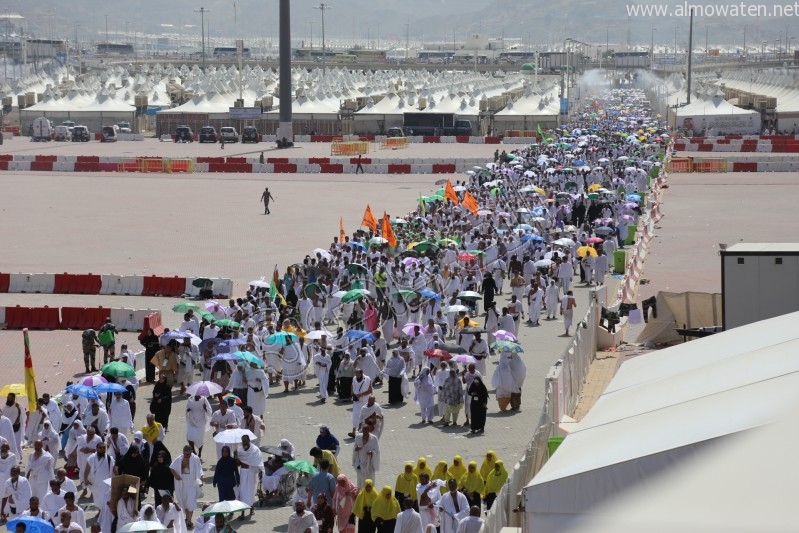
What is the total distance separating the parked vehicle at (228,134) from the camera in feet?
246

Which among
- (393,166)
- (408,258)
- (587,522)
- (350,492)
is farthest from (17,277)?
(393,166)

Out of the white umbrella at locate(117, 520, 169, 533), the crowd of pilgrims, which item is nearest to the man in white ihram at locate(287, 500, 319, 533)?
the crowd of pilgrims

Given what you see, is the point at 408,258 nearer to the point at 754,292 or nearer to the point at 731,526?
the point at 754,292

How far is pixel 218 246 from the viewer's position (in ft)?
113

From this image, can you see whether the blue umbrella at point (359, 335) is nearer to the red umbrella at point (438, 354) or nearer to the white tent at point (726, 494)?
the red umbrella at point (438, 354)

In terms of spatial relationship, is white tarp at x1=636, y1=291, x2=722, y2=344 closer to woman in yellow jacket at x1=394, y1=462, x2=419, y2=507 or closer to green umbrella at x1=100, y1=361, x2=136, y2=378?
green umbrella at x1=100, y1=361, x2=136, y2=378

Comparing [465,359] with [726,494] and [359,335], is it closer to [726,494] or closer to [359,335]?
[359,335]

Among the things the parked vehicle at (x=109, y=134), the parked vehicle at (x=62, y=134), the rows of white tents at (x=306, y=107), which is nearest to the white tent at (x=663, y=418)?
the rows of white tents at (x=306, y=107)

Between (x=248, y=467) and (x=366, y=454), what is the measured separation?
3.87 ft

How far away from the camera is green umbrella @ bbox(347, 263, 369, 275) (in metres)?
24.3

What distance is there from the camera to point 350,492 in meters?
12.5

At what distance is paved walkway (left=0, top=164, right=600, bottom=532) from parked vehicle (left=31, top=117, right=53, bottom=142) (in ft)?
70.9

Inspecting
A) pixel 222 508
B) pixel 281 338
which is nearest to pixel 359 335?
pixel 281 338

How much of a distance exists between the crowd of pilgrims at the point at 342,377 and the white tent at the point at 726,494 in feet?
11.8
